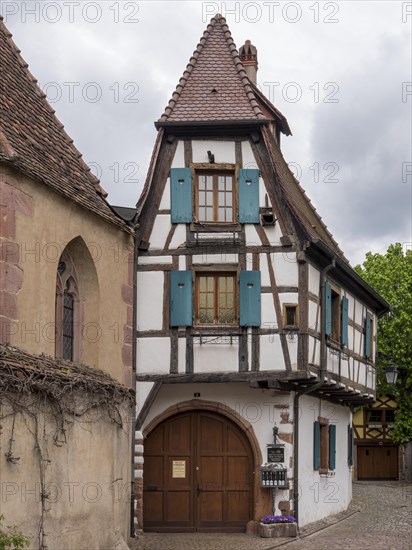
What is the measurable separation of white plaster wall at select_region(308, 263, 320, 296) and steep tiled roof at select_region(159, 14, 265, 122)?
10.1 ft

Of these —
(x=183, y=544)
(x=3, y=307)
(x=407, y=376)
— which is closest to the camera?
(x=3, y=307)

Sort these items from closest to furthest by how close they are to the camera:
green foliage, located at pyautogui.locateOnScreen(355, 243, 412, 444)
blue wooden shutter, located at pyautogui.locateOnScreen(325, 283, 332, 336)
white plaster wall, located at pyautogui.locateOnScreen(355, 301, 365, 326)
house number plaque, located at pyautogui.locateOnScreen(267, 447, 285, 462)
Result: house number plaque, located at pyautogui.locateOnScreen(267, 447, 285, 462)
blue wooden shutter, located at pyautogui.locateOnScreen(325, 283, 332, 336)
white plaster wall, located at pyautogui.locateOnScreen(355, 301, 365, 326)
green foliage, located at pyautogui.locateOnScreen(355, 243, 412, 444)

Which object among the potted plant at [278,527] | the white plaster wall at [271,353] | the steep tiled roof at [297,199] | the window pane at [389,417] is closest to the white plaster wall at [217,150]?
the steep tiled roof at [297,199]

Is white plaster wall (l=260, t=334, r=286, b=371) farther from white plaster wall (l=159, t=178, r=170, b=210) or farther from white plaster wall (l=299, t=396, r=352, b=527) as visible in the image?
white plaster wall (l=159, t=178, r=170, b=210)

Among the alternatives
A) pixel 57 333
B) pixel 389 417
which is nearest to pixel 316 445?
pixel 57 333

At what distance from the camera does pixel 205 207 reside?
1962cm

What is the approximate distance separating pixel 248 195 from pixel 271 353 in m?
3.05

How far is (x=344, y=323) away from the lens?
22281 mm

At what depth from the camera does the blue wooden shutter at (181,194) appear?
63.7 feet

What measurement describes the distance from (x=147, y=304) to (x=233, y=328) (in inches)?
→ 67.0

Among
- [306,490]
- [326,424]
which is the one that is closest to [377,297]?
[326,424]

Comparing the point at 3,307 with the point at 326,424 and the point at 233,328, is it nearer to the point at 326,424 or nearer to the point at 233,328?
the point at 233,328

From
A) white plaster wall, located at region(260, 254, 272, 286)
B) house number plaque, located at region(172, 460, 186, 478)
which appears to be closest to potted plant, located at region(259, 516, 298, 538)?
house number plaque, located at region(172, 460, 186, 478)

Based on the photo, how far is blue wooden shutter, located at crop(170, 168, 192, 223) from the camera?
1941 centimetres
